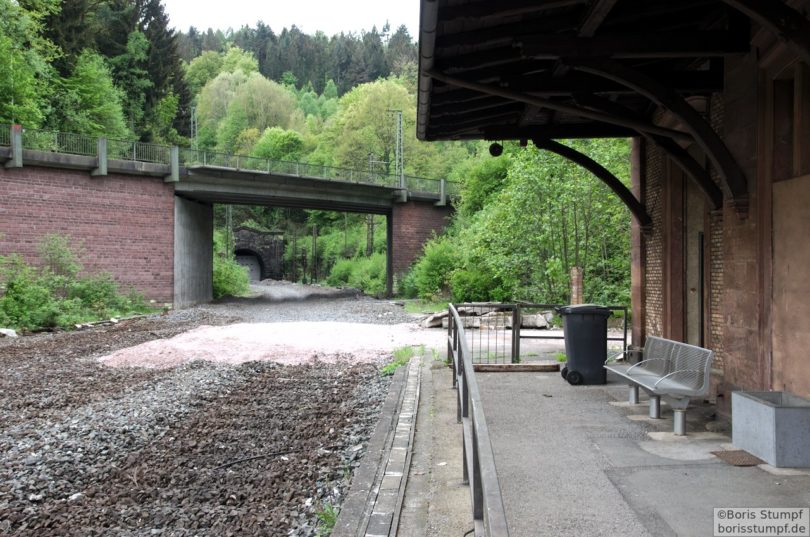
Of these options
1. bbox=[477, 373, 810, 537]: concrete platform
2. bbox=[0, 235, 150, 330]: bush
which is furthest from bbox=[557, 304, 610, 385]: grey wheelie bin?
bbox=[0, 235, 150, 330]: bush

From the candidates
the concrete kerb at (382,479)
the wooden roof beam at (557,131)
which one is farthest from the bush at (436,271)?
the concrete kerb at (382,479)

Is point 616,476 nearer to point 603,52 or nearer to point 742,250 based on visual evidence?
point 742,250

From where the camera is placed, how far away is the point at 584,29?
5.55m

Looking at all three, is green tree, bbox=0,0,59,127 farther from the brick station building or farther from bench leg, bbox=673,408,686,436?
bench leg, bbox=673,408,686,436

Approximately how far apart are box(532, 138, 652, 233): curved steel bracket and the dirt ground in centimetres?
438

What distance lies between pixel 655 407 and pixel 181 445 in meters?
5.03

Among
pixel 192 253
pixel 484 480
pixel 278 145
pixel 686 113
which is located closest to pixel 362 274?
pixel 192 253

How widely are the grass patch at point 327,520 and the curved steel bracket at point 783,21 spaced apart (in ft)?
15.4

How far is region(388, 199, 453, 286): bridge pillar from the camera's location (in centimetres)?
3616

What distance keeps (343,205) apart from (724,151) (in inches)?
1223

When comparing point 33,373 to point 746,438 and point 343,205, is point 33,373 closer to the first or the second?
point 746,438

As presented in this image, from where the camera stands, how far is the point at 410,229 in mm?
36469

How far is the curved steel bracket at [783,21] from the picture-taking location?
4.78 m

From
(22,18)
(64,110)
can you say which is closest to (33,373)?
(22,18)
